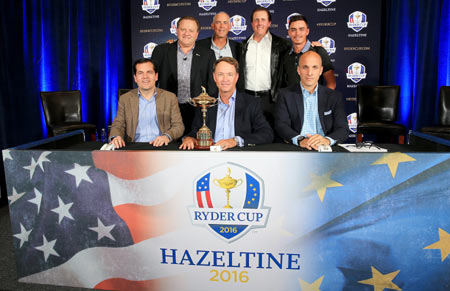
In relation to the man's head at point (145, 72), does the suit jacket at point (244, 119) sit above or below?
below

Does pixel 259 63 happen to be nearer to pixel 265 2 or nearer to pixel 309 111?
pixel 309 111

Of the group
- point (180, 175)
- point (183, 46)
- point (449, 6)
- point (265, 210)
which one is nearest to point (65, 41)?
point (183, 46)

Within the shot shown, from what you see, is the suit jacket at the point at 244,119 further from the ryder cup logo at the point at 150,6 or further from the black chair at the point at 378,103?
the ryder cup logo at the point at 150,6

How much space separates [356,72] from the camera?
5.81 meters

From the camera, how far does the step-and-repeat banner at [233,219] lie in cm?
177

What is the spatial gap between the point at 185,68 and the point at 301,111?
45.3 inches

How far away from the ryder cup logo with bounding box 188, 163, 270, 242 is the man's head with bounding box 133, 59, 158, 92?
1.13m

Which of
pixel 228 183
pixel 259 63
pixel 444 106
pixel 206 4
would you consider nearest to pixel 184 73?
pixel 259 63

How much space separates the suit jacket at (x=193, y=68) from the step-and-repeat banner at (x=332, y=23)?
2951mm

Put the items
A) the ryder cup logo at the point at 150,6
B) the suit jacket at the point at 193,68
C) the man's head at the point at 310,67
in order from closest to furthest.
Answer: the man's head at the point at 310,67 → the suit jacket at the point at 193,68 → the ryder cup logo at the point at 150,6

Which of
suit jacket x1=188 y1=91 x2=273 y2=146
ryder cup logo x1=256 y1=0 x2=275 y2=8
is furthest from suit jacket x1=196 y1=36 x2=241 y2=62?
ryder cup logo x1=256 y1=0 x2=275 y2=8

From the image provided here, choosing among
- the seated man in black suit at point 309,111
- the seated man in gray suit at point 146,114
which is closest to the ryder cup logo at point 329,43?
the seated man in black suit at point 309,111

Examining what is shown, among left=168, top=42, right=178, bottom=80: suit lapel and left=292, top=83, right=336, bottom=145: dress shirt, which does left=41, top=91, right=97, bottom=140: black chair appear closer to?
left=168, top=42, right=178, bottom=80: suit lapel

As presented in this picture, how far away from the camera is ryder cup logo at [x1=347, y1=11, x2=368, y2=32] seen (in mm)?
5645
